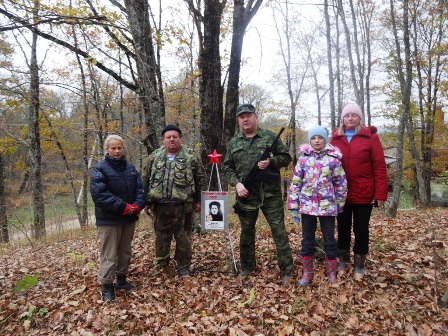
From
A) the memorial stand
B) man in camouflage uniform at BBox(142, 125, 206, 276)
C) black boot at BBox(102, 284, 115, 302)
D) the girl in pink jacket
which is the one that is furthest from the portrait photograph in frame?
black boot at BBox(102, 284, 115, 302)

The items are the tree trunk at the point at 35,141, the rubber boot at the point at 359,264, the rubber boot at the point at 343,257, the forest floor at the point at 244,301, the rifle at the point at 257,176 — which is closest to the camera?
the forest floor at the point at 244,301

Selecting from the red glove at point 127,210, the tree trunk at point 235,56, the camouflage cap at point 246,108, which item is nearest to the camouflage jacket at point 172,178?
the red glove at point 127,210

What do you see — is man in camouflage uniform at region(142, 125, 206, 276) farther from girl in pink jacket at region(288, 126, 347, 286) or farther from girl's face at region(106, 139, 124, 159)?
girl in pink jacket at region(288, 126, 347, 286)

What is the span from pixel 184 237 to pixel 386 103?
20.9 metres

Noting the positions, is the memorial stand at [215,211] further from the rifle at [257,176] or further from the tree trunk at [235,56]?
the tree trunk at [235,56]

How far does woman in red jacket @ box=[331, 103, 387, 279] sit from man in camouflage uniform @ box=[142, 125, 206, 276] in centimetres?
216

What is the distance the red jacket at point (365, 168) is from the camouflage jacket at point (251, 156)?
2.67ft

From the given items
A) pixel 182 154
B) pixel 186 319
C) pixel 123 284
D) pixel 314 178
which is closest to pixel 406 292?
pixel 314 178

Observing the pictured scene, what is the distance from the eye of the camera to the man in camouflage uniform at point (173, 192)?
4.36 m

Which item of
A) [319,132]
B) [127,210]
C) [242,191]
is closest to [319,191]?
[319,132]

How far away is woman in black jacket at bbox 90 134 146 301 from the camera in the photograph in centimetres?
383

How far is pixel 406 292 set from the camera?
11.7ft

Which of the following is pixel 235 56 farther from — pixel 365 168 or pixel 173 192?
pixel 365 168

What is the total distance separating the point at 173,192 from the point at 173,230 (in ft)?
2.24
